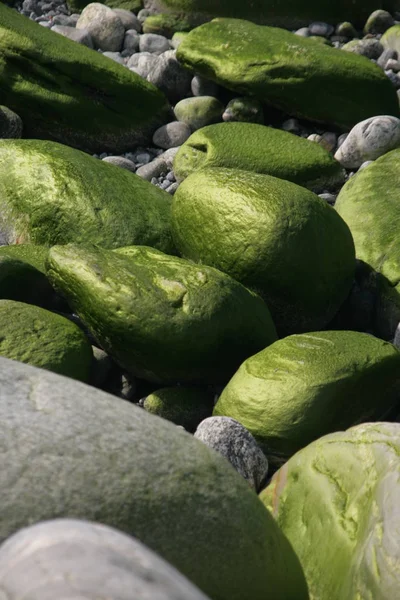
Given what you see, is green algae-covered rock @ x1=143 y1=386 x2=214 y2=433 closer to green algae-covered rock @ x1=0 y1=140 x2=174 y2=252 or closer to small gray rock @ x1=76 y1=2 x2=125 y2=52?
green algae-covered rock @ x1=0 y1=140 x2=174 y2=252

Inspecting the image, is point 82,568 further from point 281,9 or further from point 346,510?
point 281,9

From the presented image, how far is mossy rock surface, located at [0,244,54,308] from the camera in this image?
192 inches

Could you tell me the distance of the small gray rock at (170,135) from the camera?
7.50 metres

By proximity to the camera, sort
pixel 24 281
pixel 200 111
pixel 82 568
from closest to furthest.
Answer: pixel 82 568
pixel 24 281
pixel 200 111

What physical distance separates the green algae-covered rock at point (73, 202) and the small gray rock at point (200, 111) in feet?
5.81

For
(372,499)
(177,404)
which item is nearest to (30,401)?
(372,499)

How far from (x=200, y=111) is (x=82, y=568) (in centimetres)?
655

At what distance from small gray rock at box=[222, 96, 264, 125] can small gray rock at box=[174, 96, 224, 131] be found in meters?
0.09

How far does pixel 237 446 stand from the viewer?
12.8ft

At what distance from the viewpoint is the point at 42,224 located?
572 cm

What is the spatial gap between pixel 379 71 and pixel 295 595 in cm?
581

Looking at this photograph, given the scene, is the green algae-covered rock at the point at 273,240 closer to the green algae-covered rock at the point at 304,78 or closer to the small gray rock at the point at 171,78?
the green algae-covered rock at the point at 304,78

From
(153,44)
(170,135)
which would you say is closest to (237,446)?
(170,135)

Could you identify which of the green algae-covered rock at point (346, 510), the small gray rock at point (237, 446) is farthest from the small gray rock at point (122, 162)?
the green algae-covered rock at point (346, 510)
